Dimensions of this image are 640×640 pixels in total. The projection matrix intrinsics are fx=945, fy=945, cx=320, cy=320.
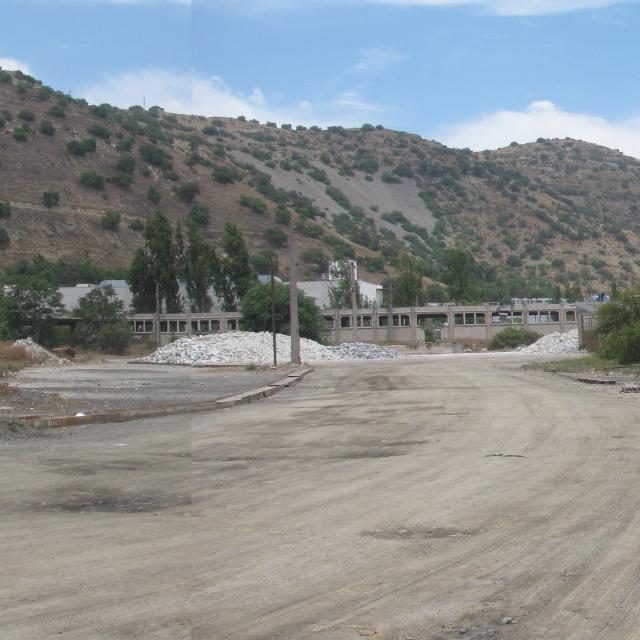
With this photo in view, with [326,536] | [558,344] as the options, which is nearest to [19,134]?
[558,344]

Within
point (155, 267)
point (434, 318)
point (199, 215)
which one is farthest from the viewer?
point (199, 215)

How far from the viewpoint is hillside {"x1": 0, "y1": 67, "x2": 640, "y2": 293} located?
11706 cm

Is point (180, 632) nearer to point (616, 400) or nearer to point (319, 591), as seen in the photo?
point (319, 591)

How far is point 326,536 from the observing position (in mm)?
7270

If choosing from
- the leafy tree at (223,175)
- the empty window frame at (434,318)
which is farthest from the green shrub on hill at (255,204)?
the empty window frame at (434,318)

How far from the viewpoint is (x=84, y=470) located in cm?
1128

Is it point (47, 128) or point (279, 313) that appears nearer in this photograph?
point (279, 313)

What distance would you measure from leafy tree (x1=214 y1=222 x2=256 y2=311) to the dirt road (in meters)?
79.5

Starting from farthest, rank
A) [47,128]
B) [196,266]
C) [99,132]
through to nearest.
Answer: [99,132], [47,128], [196,266]

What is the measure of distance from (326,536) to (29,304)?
266ft

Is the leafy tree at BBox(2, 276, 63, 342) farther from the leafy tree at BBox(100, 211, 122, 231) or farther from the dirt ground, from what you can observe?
the dirt ground

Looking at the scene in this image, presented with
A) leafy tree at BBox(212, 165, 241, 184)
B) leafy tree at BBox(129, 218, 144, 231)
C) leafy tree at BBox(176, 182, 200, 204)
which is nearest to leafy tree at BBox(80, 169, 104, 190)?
leafy tree at BBox(129, 218, 144, 231)

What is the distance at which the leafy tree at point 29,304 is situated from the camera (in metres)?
83.2

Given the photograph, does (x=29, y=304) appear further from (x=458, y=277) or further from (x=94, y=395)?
(x=94, y=395)
